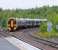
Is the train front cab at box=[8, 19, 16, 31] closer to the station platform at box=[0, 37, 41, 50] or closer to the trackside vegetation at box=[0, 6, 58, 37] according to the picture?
the trackside vegetation at box=[0, 6, 58, 37]

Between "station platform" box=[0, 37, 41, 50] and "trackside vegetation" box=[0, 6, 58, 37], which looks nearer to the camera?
"station platform" box=[0, 37, 41, 50]

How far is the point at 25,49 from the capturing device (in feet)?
62.8

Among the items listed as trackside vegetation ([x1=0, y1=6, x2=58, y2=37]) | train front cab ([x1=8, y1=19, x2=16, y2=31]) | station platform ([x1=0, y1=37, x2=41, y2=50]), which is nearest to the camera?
station platform ([x1=0, y1=37, x2=41, y2=50])

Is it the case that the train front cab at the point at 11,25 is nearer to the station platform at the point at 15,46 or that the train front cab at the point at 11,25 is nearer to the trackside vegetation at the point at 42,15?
the trackside vegetation at the point at 42,15

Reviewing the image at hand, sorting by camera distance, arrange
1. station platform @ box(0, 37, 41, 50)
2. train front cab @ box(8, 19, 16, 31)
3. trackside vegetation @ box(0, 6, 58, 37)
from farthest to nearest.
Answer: trackside vegetation @ box(0, 6, 58, 37)
train front cab @ box(8, 19, 16, 31)
station platform @ box(0, 37, 41, 50)

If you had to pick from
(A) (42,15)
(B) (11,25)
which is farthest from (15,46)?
(A) (42,15)

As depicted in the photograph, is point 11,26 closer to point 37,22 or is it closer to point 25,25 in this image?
point 25,25

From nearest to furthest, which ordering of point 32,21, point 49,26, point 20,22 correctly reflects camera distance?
point 49,26 < point 20,22 < point 32,21

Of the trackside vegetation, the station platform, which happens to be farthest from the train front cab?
the station platform

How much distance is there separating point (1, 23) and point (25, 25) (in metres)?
13.1

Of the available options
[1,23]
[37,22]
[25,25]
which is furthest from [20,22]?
[1,23]

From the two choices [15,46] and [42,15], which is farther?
[42,15]

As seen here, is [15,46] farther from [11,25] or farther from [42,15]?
[42,15]

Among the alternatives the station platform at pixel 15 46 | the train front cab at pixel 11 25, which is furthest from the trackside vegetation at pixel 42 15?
the station platform at pixel 15 46
